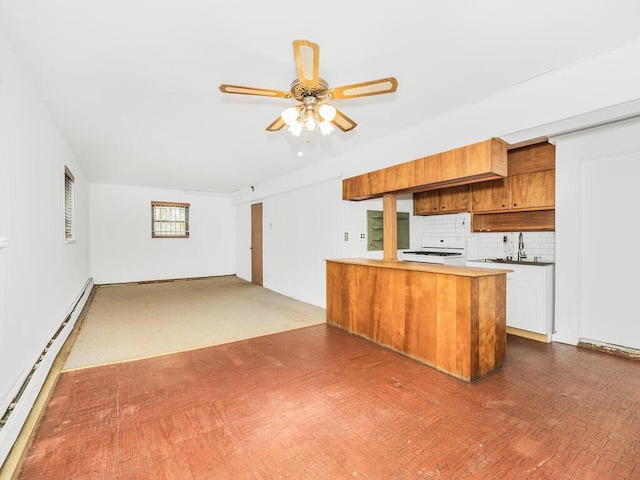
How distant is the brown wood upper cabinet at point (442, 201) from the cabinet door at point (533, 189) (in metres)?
0.76

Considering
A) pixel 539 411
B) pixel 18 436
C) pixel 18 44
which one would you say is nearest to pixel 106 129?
pixel 18 44

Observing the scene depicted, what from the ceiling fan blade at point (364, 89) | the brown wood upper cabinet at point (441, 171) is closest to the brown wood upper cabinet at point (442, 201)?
the brown wood upper cabinet at point (441, 171)

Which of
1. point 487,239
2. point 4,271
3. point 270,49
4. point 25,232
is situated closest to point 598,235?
point 487,239

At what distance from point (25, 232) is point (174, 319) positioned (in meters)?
2.63

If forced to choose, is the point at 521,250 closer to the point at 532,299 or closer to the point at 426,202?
the point at 532,299

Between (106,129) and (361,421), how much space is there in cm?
441

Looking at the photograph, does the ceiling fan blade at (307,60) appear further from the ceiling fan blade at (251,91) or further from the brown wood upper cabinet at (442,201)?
the brown wood upper cabinet at (442,201)

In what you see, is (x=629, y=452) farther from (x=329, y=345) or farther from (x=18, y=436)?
(x=18, y=436)

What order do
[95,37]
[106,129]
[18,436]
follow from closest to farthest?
[18,436], [95,37], [106,129]

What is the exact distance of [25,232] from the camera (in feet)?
8.05

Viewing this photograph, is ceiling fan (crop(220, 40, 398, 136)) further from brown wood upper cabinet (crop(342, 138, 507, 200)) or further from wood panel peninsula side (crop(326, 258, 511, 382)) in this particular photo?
wood panel peninsula side (crop(326, 258, 511, 382))

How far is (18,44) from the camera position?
2.18 metres

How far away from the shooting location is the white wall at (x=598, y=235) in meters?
3.11

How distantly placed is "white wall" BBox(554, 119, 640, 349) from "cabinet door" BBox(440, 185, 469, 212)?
137 cm
